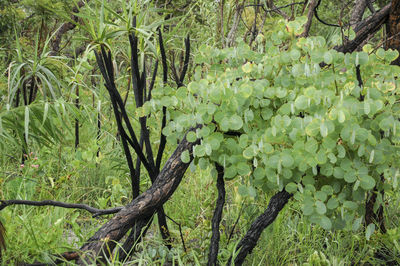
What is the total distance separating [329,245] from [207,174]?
1.16 m

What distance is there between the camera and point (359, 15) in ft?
8.73

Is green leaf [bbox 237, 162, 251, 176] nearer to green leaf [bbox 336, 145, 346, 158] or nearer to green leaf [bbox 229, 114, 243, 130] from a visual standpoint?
green leaf [bbox 229, 114, 243, 130]

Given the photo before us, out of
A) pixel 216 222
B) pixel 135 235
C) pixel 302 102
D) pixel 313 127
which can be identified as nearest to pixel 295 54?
pixel 302 102

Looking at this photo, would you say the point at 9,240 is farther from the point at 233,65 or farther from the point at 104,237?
the point at 233,65

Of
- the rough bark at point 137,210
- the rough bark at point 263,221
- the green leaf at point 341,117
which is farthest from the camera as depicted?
the rough bark at point 137,210

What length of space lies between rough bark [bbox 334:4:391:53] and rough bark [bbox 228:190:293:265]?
28.0 inches

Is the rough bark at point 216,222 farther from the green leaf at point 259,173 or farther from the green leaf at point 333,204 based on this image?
the green leaf at point 333,204

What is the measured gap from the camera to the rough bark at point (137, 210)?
6.54ft

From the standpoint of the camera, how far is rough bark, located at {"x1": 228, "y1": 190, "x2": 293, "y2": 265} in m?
1.88

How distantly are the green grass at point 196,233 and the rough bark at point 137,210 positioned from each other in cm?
10

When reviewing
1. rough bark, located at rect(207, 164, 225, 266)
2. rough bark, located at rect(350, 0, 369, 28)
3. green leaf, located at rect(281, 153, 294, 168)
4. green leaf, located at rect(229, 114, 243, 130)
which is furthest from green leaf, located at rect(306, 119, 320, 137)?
rough bark, located at rect(350, 0, 369, 28)

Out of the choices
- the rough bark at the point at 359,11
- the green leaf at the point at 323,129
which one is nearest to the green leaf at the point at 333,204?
the green leaf at the point at 323,129

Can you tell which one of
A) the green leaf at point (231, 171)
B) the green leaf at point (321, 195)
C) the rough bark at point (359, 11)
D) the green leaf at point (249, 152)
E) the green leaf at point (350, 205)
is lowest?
the green leaf at point (350, 205)

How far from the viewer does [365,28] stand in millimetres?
2100
